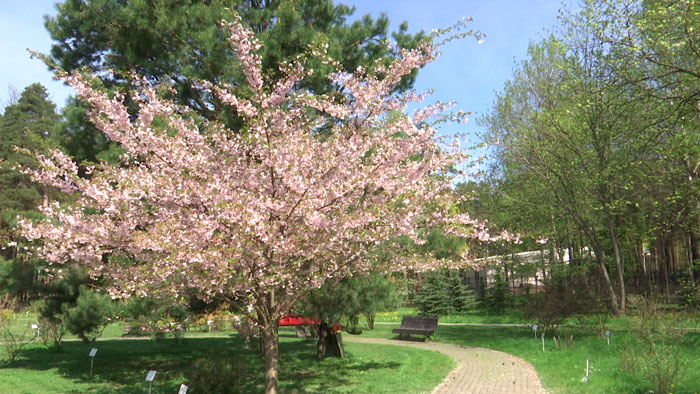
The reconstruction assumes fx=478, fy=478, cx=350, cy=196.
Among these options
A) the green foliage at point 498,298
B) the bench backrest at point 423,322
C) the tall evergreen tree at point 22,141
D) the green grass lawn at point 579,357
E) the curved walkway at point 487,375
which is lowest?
the curved walkway at point 487,375

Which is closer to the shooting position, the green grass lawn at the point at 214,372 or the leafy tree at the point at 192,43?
the green grass lawn at the point at 214,372

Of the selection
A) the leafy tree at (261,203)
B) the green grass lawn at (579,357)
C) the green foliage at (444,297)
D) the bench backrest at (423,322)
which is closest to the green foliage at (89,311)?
the leafy tree at (261,203)

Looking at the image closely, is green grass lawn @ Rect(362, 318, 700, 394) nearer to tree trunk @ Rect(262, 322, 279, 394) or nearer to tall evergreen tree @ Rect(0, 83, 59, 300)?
tree trunk @ Rect(262, 322, 279, 394)

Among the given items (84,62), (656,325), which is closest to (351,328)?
(656,325)

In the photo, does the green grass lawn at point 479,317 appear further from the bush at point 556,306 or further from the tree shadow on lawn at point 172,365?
the tree shadow on lawn at point 172,365

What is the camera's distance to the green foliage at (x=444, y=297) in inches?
1031

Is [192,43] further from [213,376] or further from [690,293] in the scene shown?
[690,293]

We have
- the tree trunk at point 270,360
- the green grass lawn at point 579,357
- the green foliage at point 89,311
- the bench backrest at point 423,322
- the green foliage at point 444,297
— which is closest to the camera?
the tree trunk at point 270,360

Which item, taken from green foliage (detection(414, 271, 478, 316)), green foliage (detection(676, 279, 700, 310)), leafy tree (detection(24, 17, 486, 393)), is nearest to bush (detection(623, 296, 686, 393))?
green foliage (detection(676, 279, 700, 310))

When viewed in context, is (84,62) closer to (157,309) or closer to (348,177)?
(157,309)

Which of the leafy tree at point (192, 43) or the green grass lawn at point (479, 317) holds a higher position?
the leafy tree at point (192, 43)

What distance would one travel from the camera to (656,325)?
10273mm

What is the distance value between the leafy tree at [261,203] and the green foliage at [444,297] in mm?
18617

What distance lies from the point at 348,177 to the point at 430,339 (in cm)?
1325
